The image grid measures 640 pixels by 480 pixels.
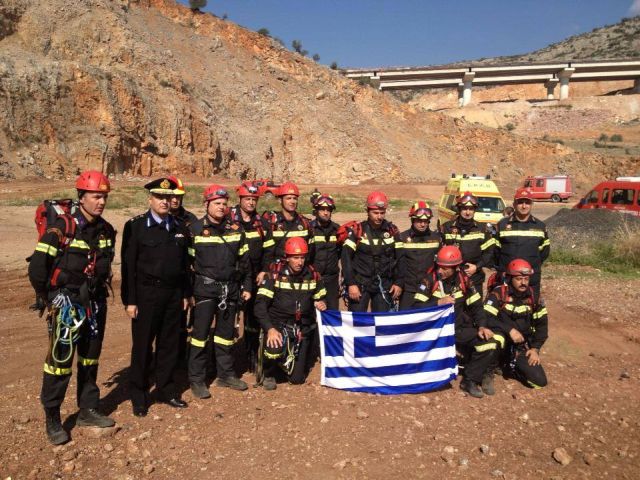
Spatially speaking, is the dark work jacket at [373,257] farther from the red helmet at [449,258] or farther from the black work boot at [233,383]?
the black work boot at [233,383]

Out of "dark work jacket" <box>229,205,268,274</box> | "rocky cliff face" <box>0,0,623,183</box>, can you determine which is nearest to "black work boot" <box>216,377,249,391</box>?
"dark work jacket" <box>229,205,268,274</box>

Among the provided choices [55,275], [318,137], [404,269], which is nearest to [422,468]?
[404,269]

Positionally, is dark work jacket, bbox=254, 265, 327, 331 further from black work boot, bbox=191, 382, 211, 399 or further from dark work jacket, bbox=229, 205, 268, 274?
black work boot, bbox=191, 382, 211, 399

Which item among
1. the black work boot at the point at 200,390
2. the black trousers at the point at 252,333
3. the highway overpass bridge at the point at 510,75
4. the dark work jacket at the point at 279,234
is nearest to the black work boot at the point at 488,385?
the dark work jacket at the point at 279,234

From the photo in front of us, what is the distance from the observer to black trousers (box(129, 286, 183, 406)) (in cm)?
491

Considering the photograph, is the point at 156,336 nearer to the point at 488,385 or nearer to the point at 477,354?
the point at 477,354

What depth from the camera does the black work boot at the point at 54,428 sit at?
441cm

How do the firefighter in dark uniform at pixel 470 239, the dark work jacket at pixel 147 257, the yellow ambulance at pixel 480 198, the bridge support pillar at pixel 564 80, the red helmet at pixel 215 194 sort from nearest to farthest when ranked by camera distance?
the dark work jacket at pixel 147 257
the red helmet at pixel 215 194
the firefighter in dark uniform at pixel 470 239
the yellow ambulance at pixel 480 198
the bridge support pillar at pixel 564 80

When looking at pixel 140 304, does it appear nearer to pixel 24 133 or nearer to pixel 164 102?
pixel 24 133

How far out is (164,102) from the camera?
1341 inches

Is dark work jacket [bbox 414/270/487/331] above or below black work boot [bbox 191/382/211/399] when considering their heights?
above

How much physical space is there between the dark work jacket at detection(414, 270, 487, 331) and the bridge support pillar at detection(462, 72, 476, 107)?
2890 inches

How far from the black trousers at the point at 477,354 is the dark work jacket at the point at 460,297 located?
0.13m

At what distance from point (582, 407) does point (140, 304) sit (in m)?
4.73
